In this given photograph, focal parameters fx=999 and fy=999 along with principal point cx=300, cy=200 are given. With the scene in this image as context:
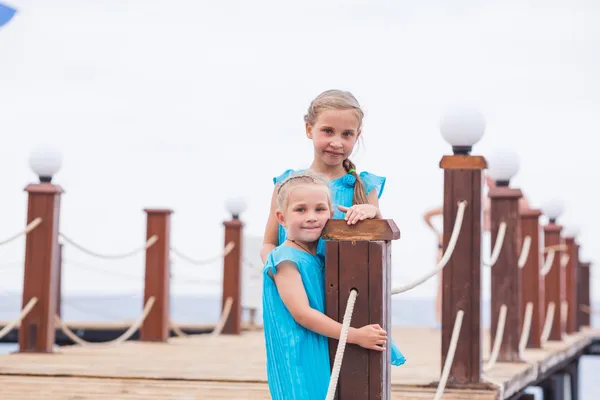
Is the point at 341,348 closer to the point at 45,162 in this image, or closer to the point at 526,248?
the point at 45,162

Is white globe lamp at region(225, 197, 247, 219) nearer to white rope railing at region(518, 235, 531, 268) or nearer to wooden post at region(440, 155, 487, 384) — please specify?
white rope railing at region(518, 235, 531, 268)

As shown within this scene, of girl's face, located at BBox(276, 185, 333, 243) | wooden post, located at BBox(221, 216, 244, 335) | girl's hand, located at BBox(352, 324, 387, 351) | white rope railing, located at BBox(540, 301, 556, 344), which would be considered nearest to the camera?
girl's hand, located at BBox(352, 324, 387, 351)

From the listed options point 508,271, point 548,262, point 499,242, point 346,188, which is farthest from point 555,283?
point 346,188

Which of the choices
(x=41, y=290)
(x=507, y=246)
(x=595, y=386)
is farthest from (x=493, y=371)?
(x=595, y=386)

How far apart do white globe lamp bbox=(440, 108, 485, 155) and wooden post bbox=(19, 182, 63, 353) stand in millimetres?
2881

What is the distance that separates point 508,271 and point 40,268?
3083 mm

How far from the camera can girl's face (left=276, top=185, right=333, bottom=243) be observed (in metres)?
2.94

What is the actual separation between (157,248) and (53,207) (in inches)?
67.7

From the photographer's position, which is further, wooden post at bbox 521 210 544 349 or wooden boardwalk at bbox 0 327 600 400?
wooden post at bbox 521 210 544 349

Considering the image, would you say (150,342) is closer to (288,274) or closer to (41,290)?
(41,290)

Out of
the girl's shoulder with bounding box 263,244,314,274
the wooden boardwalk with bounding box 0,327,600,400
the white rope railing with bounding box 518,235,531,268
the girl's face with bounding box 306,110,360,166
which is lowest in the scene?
the wooden boardwalk with bounding box 0,327,600,400

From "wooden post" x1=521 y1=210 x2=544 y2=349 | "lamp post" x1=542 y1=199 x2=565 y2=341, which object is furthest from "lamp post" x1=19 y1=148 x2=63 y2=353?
"lamp post" x1=542 y1=199 x2=565 y2=341

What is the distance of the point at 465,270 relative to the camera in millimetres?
4973

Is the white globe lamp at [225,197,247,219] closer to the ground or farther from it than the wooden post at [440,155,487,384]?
farther from it
